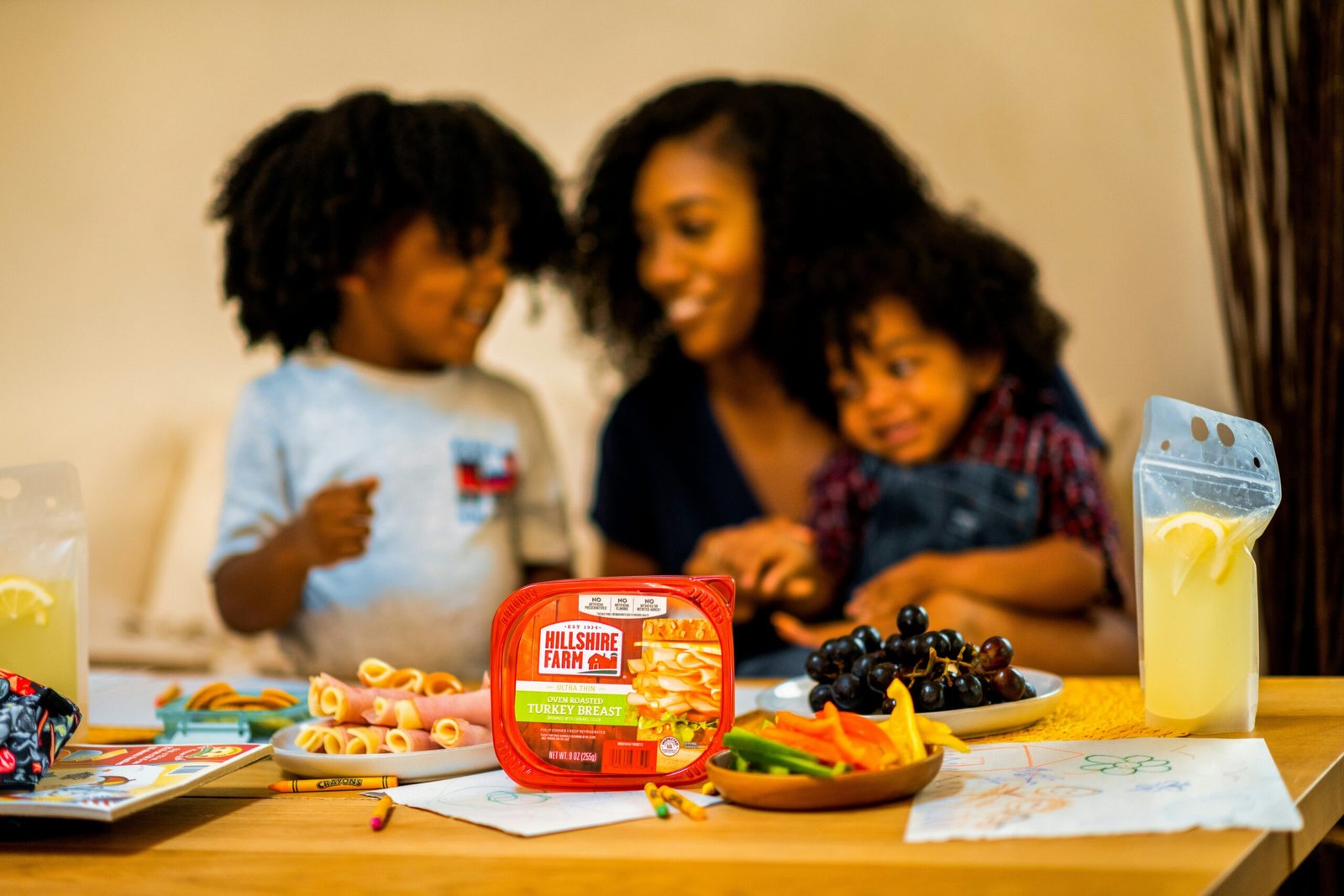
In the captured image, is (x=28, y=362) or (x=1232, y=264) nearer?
(x=1232, y=264)

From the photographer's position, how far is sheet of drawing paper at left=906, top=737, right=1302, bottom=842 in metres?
0.52

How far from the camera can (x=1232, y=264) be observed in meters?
1.55

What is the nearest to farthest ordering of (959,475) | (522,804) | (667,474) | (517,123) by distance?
1. (522,804)
2. (959,475)
3. (667,474)
4. (517,123)

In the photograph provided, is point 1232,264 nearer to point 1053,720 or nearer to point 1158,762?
point 1053,720

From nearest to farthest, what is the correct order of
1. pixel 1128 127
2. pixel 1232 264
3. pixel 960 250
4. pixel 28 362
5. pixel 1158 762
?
pixel 1158 762 < pixel 960 250 < pixel 1232 264 < pixel 1128 127 < pixel 28 362

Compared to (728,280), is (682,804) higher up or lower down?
lower down

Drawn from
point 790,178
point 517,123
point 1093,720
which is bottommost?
point 1093,720

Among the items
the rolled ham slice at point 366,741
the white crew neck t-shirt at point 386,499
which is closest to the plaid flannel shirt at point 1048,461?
the white crew neck t-shirt at point 386,499

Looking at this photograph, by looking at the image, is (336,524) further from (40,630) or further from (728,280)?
(728,280)

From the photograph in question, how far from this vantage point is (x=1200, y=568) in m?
0.70

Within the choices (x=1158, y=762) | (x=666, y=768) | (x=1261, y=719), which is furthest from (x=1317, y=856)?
(x=666, y=768)

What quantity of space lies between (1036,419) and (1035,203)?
0.55 m

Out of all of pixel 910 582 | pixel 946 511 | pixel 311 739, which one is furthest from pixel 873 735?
pixel 946 511

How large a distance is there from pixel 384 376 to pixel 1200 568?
1084mm
